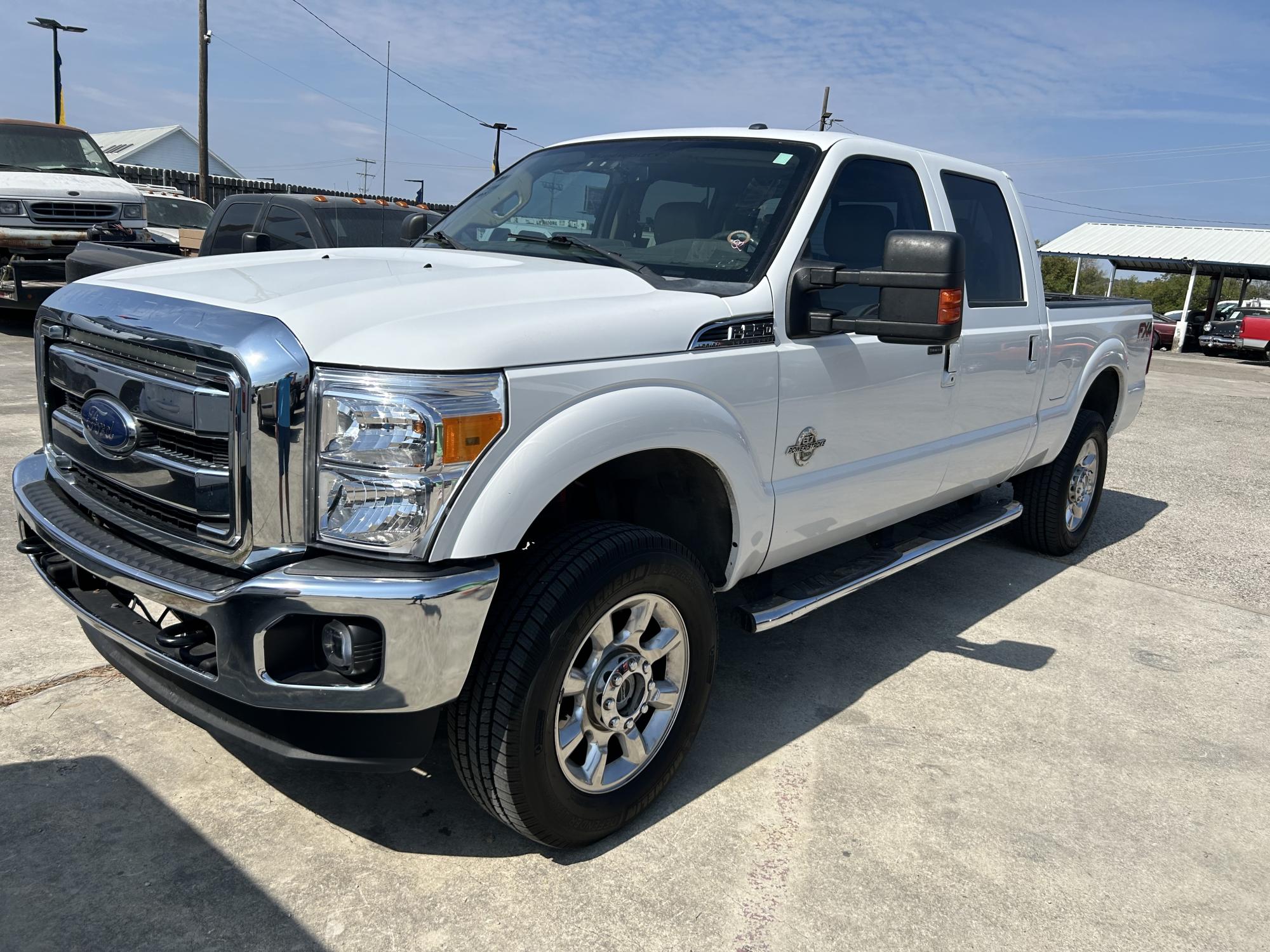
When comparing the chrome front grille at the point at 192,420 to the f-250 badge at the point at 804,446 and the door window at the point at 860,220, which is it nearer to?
the f-250 badge at the point at 804,446

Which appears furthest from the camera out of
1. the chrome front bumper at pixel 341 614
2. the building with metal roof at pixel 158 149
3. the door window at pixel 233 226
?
the building with metal roof at pixel 158 149

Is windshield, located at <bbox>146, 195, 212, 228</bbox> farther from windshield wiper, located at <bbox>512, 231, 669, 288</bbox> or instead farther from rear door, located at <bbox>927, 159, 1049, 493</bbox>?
rear door, located at <bbox>927, 159, 1049, 493</bbox>

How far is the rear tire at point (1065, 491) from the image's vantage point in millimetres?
5375

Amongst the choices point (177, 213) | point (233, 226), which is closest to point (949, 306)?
point (233, 226)

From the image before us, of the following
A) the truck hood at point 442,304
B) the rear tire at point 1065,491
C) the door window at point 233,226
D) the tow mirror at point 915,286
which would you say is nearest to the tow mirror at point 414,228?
the truck hood at point 442,304

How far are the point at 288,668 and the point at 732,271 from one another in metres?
1.72

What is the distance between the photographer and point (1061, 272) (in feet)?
198

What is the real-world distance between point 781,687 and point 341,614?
6.80 feet

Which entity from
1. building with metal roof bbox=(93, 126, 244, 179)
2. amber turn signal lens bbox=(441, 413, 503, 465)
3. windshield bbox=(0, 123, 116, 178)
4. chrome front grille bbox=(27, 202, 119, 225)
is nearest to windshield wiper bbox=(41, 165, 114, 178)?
windshield bbox=(0, 123, 116, 178)

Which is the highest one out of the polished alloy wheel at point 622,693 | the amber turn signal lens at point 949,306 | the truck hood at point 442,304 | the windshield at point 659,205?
the windshield at point 659,205

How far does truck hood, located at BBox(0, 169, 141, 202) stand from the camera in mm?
11242

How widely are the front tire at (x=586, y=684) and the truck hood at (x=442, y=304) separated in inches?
20.5

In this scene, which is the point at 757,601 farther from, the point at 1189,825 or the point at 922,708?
the point at 1189,825

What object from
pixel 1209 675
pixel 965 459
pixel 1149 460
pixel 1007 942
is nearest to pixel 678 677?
pixel 1007 942
